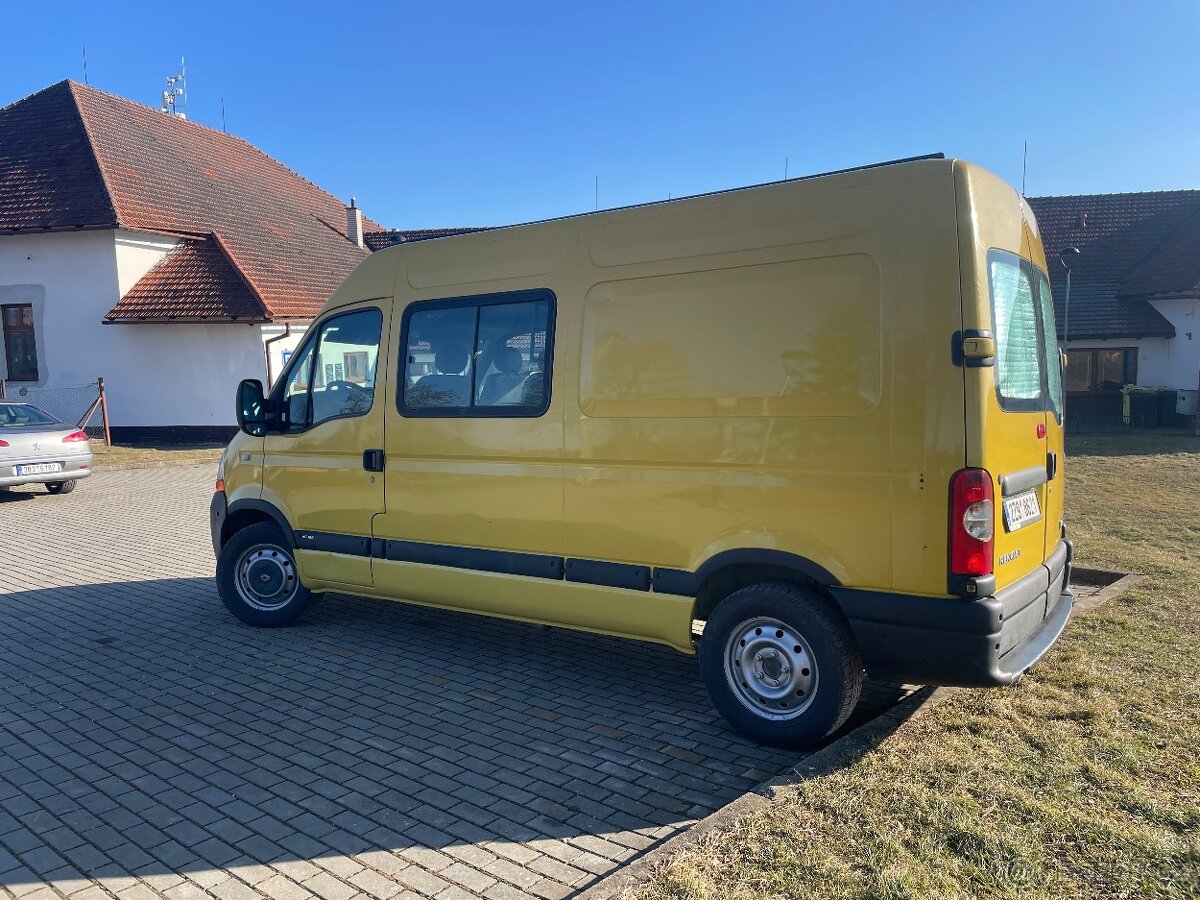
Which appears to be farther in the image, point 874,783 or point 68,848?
point 874,783

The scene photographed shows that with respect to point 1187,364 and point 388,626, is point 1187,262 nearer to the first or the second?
point 1187,364

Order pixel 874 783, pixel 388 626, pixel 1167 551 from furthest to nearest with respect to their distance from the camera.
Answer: pixel 1167 551 < pixel 388 626 < pixel 874 783

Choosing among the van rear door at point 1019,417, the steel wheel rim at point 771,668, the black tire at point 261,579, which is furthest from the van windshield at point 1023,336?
the black tire at point 261,579

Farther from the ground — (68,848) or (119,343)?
(119,343)

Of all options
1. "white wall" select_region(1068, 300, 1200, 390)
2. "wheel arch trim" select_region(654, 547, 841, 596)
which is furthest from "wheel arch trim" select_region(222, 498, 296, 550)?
"white wall" select_region(1068, 300, 1200, 390)

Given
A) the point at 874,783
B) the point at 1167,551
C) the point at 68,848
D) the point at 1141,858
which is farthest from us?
the point at 1167,551

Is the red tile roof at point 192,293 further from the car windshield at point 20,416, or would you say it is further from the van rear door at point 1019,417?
the van rear door at point 1019,417

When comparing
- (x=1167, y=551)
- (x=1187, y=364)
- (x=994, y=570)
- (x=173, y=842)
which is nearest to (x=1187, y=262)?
(x=1187, y=364)

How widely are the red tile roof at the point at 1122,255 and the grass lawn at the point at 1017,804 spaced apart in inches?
903

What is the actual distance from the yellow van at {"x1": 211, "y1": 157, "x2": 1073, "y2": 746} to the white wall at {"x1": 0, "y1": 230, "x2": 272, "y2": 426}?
16.8m

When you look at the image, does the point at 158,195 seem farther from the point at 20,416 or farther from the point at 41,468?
the point at 41,468

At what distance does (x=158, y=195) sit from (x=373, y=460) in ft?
66.3

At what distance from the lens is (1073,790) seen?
3.72 metres

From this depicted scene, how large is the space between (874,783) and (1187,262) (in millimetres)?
28036
